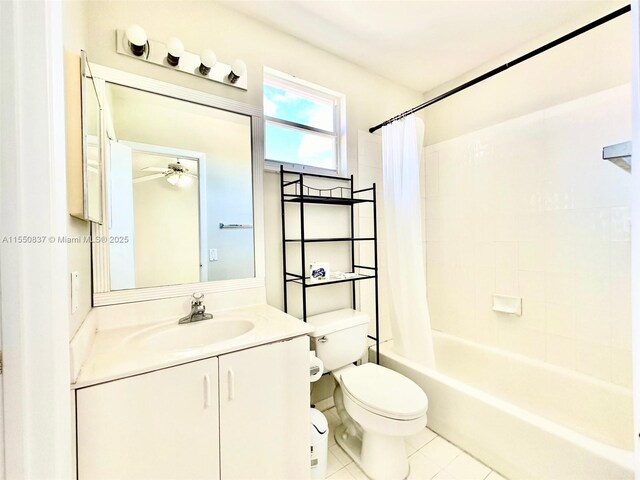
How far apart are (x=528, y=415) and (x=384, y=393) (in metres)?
0.69

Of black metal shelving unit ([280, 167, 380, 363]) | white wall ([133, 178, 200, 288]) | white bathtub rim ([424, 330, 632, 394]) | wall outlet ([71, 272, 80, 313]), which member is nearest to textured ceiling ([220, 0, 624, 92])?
black metal shelving unit ([280, 167, 380, 363])

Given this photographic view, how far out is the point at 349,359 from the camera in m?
1.80

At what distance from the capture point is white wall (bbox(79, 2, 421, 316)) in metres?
1.35

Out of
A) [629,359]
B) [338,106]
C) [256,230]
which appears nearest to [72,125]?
[256,230]

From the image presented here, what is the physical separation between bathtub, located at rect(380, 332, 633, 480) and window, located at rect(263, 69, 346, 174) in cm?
153

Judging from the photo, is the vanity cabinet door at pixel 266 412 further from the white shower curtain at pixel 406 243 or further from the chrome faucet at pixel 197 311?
the white shower curtain at pixel 406 243

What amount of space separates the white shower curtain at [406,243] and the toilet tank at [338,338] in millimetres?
322

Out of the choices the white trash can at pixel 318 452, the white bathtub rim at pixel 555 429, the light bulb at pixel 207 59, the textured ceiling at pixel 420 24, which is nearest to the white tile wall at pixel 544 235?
the textured ceiling at pixel 420 24

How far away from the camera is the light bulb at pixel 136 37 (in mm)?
1312

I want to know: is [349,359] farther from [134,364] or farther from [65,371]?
[65,371]

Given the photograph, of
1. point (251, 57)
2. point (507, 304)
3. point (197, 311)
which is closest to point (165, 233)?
point (197, 311)

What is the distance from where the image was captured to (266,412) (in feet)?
3.84

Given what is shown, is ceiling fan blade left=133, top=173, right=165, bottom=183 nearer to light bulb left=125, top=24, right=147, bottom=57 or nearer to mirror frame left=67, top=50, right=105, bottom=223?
mirror frame left=67, top=50, right=105, bottom=223

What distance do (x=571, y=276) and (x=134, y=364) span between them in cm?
236
